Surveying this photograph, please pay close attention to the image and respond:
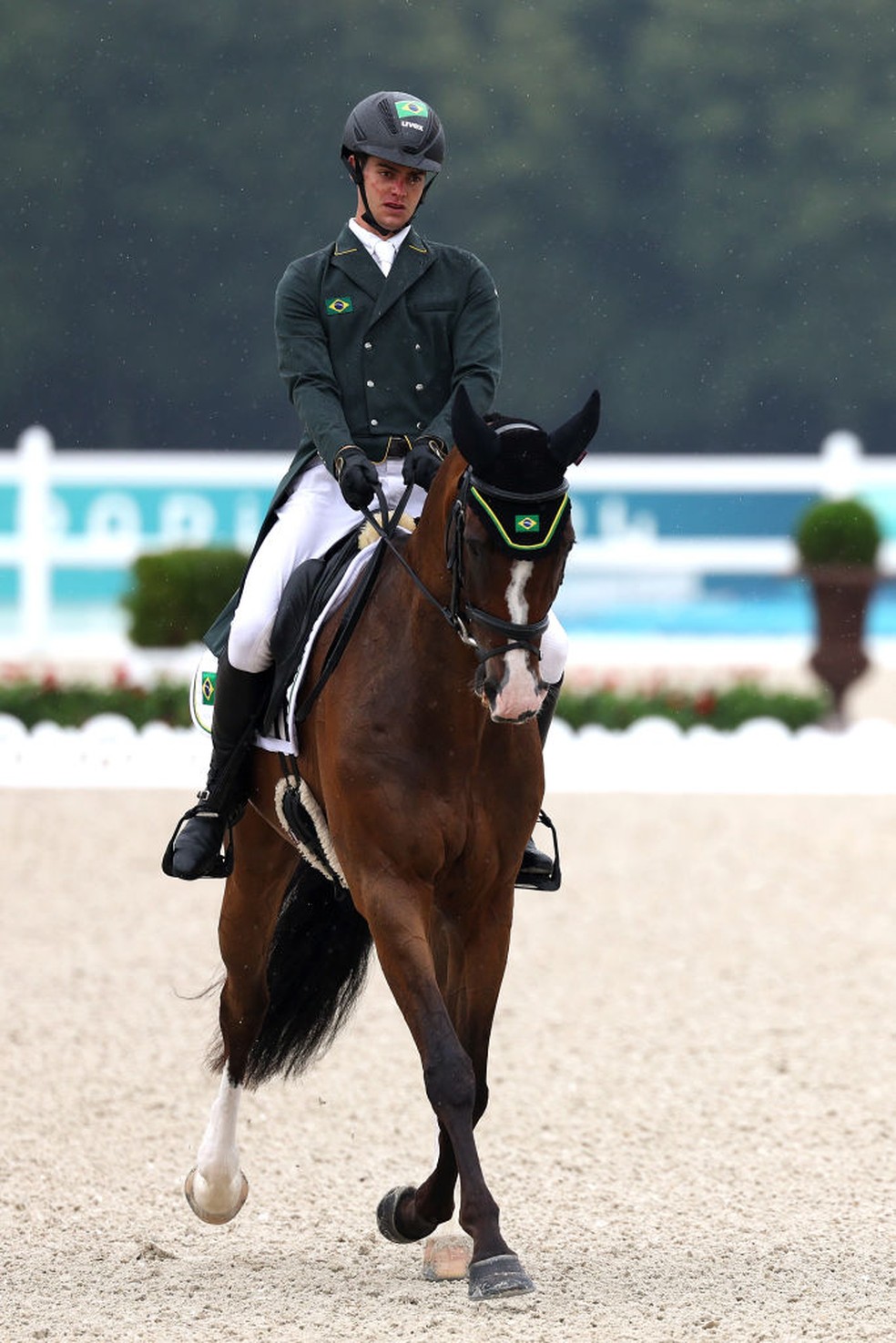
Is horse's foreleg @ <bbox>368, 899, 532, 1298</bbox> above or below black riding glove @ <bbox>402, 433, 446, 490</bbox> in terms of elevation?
below

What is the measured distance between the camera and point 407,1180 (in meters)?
5.27

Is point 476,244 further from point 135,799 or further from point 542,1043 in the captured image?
point 542,1043

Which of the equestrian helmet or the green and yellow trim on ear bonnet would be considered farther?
the equestrian helmet

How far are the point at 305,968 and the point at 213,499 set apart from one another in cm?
1164

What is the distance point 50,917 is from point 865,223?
17933 millimetres

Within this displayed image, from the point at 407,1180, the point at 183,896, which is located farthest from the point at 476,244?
the point at 407,1180

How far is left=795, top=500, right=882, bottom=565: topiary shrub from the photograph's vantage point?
45.2 feet

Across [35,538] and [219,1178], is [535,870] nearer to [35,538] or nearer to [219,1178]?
[219,1178]

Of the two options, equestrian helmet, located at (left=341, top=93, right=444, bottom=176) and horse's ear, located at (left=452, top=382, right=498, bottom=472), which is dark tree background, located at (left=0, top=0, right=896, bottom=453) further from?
horse's ear, located at (left=452, top=382, right=498, bottom=472)

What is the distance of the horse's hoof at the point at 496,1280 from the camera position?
381cm

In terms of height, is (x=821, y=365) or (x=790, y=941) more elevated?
(x=821, y=365)

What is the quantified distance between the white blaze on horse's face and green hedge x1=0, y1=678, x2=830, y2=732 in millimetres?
8834

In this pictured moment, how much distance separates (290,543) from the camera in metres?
4.62

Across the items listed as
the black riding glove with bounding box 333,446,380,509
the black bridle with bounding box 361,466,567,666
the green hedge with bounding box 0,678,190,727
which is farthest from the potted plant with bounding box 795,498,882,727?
the black bridle with bounding box 361,466,567,666
